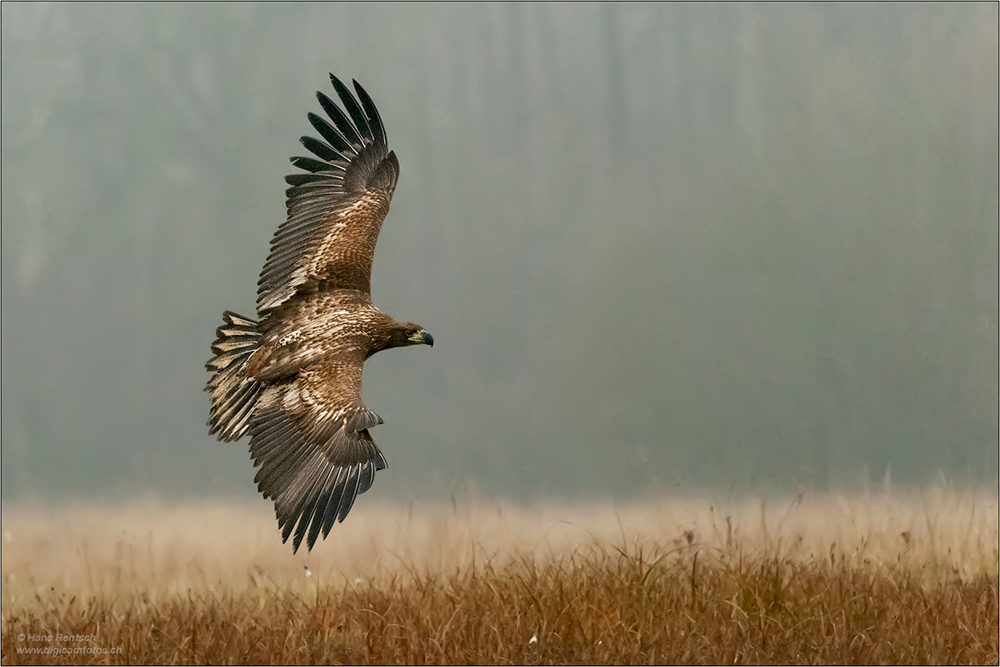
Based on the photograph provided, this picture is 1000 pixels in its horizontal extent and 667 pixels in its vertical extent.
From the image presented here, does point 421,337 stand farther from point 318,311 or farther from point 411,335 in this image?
point 318,311

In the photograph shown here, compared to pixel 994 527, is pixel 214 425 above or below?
above

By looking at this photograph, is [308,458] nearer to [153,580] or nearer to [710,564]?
[153,580]

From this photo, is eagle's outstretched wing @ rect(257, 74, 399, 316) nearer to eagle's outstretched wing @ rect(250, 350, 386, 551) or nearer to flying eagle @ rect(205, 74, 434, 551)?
flying eagle @ rect(205, 74, 434, 551)

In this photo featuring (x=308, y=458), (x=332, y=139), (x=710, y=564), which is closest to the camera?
(x=308, y=458)

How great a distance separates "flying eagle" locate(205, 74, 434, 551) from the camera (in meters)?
5.65

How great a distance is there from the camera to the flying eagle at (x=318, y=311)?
5648mm

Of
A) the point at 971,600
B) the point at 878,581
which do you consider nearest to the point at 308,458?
the point at 878,581

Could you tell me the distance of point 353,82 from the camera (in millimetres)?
6043

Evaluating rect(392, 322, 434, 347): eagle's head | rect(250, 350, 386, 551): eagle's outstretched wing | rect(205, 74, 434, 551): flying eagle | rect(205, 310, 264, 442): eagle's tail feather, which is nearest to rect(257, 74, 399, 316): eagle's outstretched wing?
rect(205, 74, 434, 551): flying eagle

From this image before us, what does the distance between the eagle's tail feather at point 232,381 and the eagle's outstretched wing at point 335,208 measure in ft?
0.67

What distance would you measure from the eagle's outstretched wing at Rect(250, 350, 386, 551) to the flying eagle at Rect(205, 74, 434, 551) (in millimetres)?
10

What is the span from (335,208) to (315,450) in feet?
4.87

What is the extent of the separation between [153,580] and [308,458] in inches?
48.6

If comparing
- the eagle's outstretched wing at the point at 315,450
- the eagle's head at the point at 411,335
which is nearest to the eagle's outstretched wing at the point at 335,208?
the eagle's head at the point at 411,335
